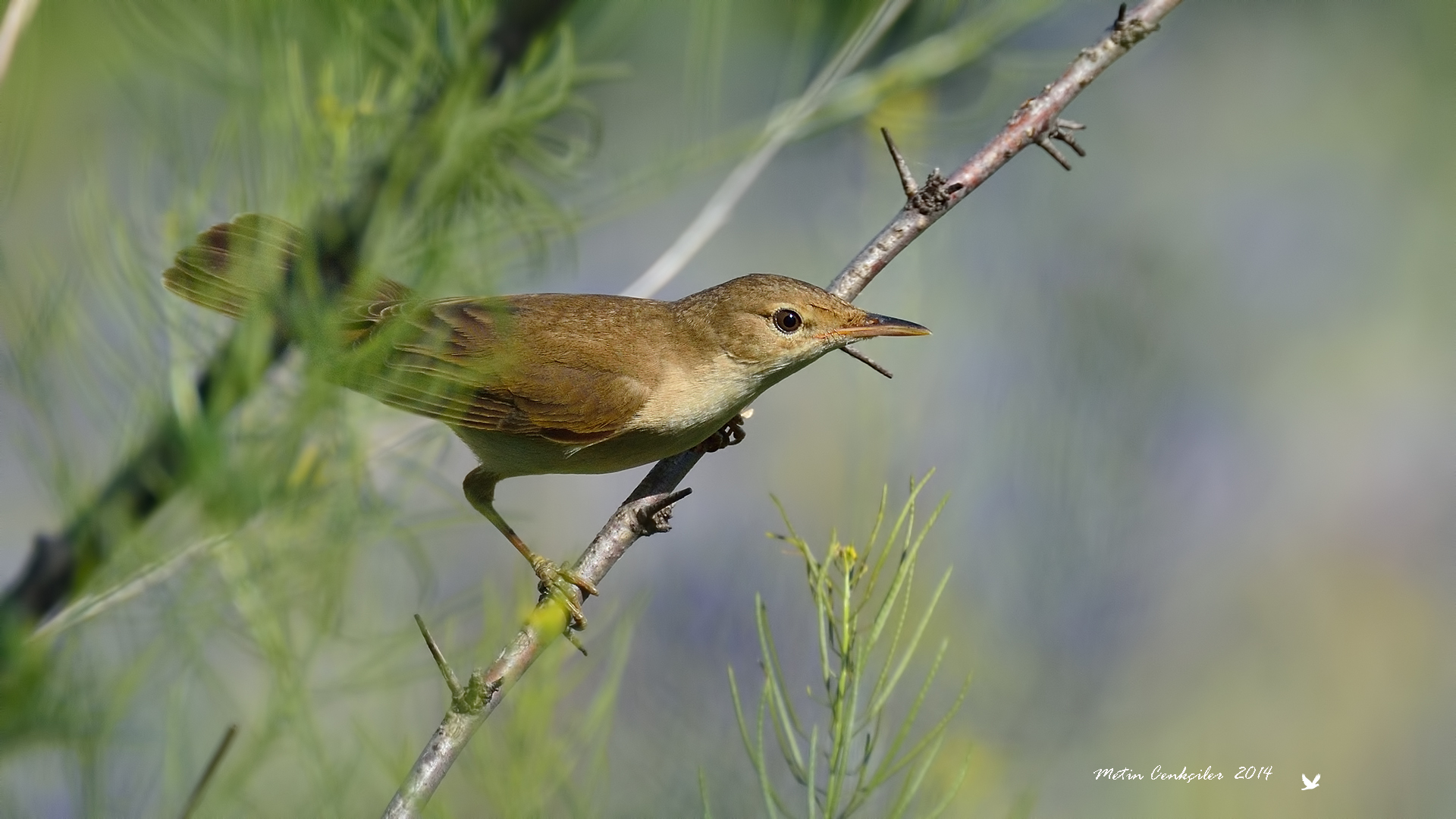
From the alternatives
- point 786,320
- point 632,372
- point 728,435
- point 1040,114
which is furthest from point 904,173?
point 728,435

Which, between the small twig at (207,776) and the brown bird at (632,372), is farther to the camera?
the brown bird at (632,372)

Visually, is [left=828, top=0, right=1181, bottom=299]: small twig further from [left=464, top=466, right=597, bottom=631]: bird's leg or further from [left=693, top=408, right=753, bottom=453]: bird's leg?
[left=464, top=466, right=597, bottom=631]: bird's leg

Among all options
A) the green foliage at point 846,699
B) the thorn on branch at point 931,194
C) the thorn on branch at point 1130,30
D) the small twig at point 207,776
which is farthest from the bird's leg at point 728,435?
the small twig at point 207,776

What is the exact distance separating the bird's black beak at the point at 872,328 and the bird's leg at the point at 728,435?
17.7 inches

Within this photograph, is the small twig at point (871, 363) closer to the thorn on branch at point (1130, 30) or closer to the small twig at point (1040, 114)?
the small twig at point (1040, 114)

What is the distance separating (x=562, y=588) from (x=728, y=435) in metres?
0.74

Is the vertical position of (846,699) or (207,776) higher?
(846,699)

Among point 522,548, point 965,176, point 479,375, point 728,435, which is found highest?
point 965,176

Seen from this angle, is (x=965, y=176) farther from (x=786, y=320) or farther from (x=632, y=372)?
(x=632, y=372)

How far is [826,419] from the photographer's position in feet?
14.1

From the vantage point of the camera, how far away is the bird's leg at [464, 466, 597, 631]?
2949 mm

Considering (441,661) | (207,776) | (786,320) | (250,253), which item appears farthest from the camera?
(786,320)

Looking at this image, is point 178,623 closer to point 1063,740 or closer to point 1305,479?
point 1063,740

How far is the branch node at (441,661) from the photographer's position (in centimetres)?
118
